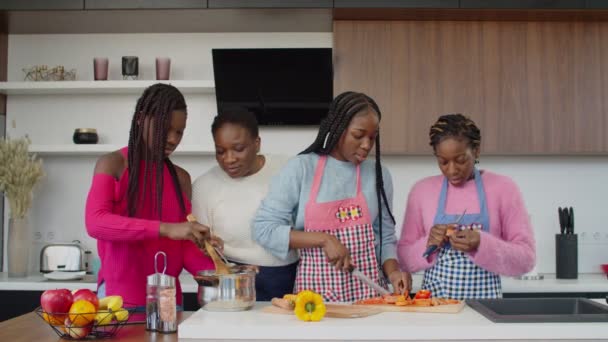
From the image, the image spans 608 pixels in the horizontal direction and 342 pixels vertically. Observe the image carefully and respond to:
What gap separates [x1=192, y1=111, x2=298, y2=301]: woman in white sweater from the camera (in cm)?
243

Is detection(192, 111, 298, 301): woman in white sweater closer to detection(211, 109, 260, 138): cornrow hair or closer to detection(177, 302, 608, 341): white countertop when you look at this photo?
Result: detection(211, 109, 260, 138): cornrow hair

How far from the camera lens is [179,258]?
231 centimetres

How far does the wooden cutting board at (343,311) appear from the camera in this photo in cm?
196

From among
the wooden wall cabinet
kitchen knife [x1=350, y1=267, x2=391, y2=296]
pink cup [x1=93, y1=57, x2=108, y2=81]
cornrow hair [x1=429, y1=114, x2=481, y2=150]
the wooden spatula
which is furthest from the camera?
pink cup [x1=93, y1=57, x2=108, y2=81]

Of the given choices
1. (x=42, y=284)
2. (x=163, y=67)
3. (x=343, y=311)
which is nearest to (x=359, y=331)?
(x=343, y=311)

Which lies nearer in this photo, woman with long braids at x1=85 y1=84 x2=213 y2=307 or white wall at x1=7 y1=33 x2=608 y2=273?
woman with long braids at x1=85 y1=84 x2=213 y2=307

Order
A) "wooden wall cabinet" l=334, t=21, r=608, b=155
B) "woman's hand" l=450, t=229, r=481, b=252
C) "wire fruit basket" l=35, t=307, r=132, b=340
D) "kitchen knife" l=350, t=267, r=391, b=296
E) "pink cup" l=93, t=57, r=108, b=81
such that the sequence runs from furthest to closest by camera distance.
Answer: "pink cup" l=93, t=57, r=108, b=81 → "wooden wall cabinet" l=334, t=21, r=608, b=155 → "woman's hand" l=450, t=229, r=481, b=252 → "kitchen knife" l=350, t=267, r=391, b=296 → "wire fruit basket" l=35, t=307, r=132, b=340

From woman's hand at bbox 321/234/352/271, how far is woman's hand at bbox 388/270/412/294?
17 centimetres

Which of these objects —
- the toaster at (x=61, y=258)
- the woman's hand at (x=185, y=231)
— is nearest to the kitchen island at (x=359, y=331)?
the woman's hand at (x=185, y=231)

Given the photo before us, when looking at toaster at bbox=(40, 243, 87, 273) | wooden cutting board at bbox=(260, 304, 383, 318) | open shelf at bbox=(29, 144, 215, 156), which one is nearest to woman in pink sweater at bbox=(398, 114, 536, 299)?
wooden cutting board at bbox=(260, 304, 383, 318)

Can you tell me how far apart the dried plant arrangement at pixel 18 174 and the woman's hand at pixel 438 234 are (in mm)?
2202

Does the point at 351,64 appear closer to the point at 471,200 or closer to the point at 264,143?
the point at 264,143

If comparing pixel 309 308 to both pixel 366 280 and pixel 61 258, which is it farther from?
pixel 61 258

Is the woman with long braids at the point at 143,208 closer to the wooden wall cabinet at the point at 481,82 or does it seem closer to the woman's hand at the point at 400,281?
the woman's hand at the point at 400,281
